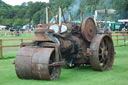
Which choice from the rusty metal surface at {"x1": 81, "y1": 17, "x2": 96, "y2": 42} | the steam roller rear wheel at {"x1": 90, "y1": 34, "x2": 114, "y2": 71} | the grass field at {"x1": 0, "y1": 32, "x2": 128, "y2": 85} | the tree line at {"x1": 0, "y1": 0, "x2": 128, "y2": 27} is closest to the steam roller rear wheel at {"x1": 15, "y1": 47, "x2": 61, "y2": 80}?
the grass field at {"x1": 0, "y1": 32, "x2": 128, "y2": 85}

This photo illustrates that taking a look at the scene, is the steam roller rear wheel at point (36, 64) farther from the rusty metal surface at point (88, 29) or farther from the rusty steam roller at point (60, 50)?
the rusty metal surface at point (88, 29)

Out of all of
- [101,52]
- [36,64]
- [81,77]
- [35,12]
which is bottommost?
[81,77]

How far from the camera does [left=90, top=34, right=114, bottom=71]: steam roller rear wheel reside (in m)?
8.99

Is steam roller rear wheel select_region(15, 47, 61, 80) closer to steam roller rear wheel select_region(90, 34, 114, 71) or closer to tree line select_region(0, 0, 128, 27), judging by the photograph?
steam roller rear wheel select_region(90, 34, 114, 71)

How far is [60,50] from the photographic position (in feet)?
26.9

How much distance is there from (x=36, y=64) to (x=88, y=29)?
2.87 meters

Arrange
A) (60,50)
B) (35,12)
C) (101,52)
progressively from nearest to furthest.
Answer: (60,50) → (101,52) → (35,12)

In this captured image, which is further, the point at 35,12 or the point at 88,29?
the point at 35,12

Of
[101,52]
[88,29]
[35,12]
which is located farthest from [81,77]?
[35,12]

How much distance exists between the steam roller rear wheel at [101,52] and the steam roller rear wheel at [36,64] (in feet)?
5.56

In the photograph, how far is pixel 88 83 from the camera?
24.0 ft

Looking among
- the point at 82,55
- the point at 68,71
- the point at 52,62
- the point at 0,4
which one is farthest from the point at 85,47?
the point at 0,4

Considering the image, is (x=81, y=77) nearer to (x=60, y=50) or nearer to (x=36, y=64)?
(x=60, y=50)

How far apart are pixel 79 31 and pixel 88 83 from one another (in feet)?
8.42
